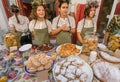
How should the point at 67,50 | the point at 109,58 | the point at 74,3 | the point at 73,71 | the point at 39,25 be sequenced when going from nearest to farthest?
the point at 73,71, the point at 109,58, the point at 67,50, the point at 39,25, the point at 74,3

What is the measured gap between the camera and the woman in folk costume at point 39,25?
4.21 ft

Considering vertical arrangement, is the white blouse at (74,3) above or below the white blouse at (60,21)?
above

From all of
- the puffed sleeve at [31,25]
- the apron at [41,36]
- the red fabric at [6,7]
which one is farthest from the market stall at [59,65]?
the red fabric at [6,7]

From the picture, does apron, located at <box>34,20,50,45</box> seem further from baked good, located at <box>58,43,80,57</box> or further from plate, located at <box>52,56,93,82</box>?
plate, located at <box>52,56,93,82</box>

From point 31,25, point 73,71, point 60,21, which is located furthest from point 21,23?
point 73,71

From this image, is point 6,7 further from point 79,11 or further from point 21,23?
point 79,11

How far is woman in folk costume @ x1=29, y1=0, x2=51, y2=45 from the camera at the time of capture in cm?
128

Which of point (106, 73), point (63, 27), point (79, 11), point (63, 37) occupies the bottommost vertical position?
point (106, 73)

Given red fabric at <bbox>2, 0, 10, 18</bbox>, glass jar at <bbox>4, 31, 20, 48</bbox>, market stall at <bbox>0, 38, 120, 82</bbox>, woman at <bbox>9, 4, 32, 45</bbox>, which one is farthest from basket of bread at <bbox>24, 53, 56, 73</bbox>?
red fabric at <bbox>2, 0, 10, 18</bbox>

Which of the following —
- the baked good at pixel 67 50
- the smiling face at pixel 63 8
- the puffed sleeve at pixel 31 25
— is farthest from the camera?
the puffed sleeve at pixel 31 25

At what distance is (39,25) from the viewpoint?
54.4 inches

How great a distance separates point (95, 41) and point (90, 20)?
0.33 metres

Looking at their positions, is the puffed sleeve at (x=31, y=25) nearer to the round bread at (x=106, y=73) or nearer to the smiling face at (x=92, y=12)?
the smiling face at (x=92, y=12)

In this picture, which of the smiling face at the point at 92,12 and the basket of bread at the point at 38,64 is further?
the smiling face at the point at 92,12
